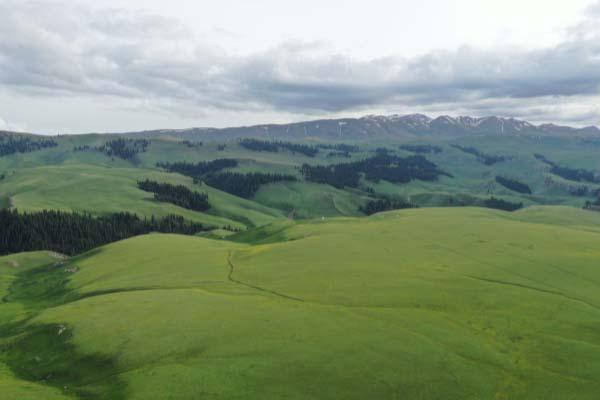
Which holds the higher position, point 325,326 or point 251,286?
point 325,326

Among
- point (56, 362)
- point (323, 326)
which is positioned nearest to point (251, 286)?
point (323, 326)

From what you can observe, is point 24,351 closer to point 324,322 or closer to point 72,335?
point 72,335

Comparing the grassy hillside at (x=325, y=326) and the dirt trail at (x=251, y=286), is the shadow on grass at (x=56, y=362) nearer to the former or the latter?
the grassy hillside at (x=325, y=326)

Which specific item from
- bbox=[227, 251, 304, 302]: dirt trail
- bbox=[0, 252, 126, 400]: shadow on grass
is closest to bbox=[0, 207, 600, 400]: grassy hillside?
bbox=[0, 252, 126, 400]: shadow on grass

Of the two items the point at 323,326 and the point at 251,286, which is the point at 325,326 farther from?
the point at 251,286

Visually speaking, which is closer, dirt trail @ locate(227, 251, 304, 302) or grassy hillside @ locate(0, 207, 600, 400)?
grassy hillside @ locate(0, 207, 600, 400)

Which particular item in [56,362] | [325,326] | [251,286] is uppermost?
[325,326]

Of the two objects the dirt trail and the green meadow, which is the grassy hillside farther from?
the dirt trail

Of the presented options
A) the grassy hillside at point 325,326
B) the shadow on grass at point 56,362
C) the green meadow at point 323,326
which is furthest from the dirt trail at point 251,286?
the shadow on grass at point 56,362

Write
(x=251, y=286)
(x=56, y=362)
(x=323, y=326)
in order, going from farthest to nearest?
(x=251, y=286) < (x=323, y=326) < (x=56, y=362)

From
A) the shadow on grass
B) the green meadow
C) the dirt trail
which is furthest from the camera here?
the dirt trail
